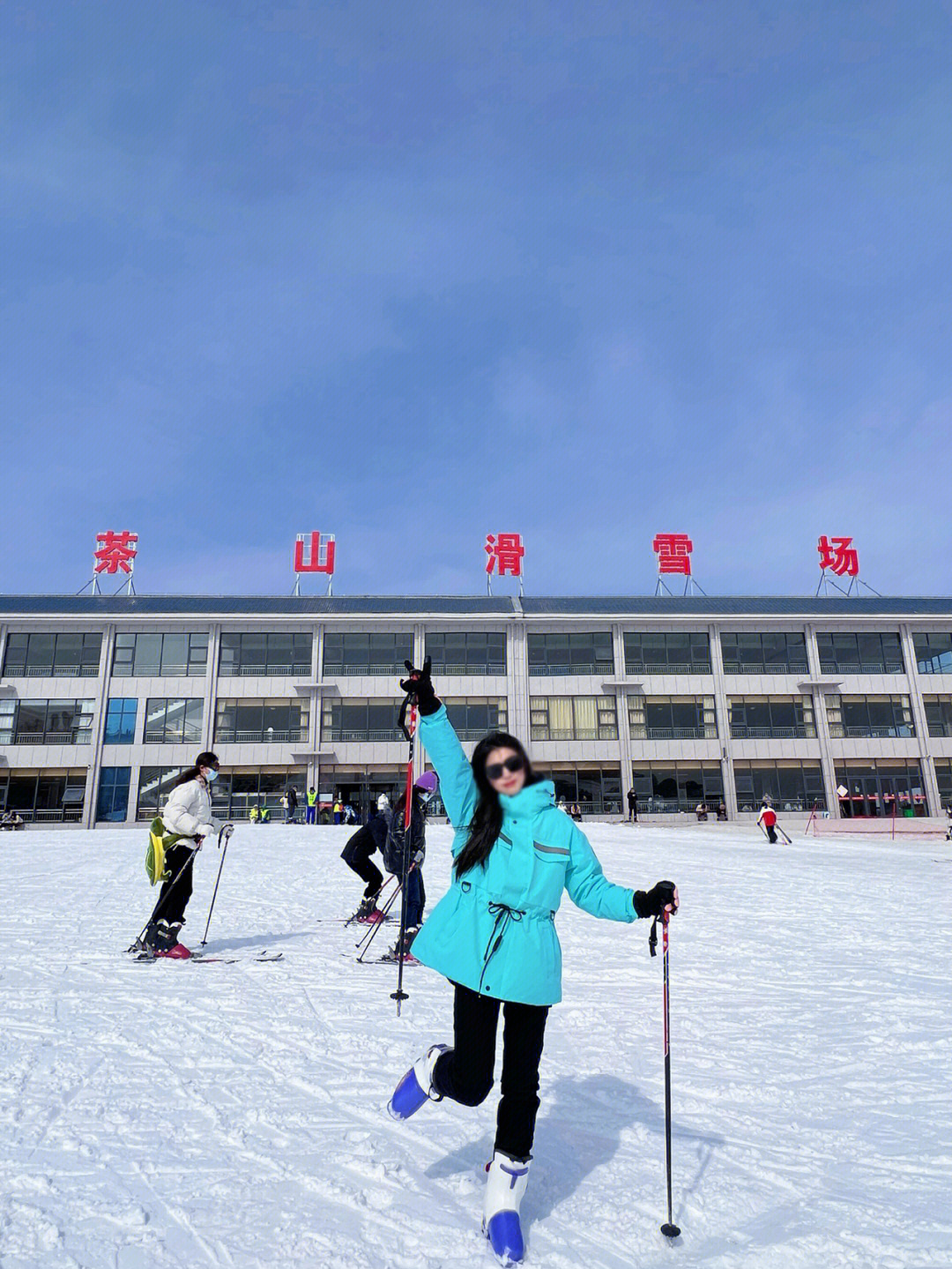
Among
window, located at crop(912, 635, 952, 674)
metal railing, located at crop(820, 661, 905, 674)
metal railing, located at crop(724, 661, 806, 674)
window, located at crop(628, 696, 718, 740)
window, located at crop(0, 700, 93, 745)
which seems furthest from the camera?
window, located at crop(912, 635, 952, 674)

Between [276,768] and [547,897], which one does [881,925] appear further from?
[276,768]

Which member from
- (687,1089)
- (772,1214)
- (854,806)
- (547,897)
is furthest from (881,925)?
(854,806)

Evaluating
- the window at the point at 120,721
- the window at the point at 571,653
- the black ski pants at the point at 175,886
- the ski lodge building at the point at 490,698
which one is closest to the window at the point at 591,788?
the ski lodge building at the point at 490,698

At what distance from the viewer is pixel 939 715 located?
4206cm

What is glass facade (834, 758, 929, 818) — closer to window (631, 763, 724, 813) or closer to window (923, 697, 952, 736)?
window (923, 697, 952, 736)

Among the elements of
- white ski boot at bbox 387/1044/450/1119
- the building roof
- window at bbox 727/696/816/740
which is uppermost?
the building roof

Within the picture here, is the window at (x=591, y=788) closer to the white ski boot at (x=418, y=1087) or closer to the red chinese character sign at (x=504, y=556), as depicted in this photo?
the red chinese character sign at (x=504, y=556)

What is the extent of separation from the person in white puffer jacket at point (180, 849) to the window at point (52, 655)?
35651 millimetres

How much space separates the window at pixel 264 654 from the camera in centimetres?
4050

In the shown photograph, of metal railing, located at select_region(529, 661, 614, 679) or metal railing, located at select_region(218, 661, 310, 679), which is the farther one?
metal railing, located at select_region(529, 661, 614, 679)

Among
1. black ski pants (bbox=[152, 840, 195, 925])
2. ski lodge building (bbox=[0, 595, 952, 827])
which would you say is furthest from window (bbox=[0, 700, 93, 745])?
black ski pants (bbox=[152, 840, 195, 925])

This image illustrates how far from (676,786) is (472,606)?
14195 mm

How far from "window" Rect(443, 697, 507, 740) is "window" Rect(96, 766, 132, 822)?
16014 mm

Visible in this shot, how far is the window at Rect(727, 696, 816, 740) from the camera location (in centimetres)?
4109
